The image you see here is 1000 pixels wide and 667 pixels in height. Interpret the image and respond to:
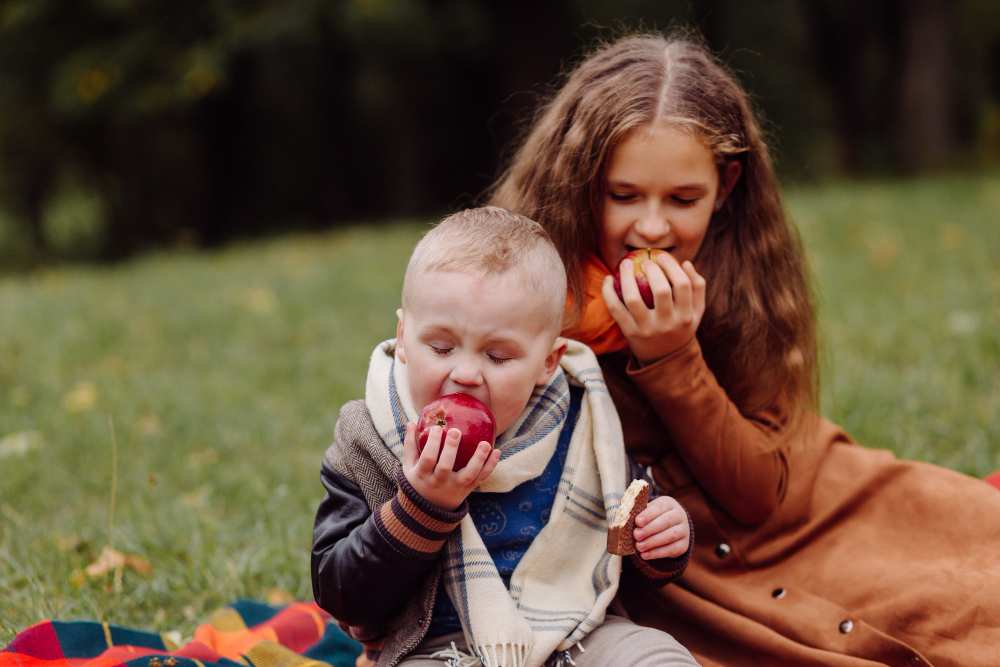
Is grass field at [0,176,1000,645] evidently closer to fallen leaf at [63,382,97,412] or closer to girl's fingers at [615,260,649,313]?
fallen leaf at [63,382,97,412]

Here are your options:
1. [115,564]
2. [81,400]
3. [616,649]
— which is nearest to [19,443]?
[81,400]

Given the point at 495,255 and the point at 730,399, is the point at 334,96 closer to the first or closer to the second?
the point at 730,399

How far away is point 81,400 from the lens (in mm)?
4059

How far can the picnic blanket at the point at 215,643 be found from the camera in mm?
1882

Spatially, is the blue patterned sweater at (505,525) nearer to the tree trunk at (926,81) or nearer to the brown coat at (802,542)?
the brown coat at (802,542)

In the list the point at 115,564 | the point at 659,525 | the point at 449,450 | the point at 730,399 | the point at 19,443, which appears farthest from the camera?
the point at 19,443

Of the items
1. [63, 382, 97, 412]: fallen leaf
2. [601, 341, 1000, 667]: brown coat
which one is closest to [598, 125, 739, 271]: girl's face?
[601, 341, 1000, 667]: brown coat

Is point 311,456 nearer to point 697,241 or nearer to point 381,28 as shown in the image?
point 697,241

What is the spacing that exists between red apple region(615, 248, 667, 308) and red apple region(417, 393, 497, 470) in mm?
488

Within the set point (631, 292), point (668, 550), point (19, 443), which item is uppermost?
point (631, 292)

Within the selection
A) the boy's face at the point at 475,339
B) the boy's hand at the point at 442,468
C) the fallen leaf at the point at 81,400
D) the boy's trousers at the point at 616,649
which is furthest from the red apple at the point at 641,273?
the fallen leaf at the point at 81,400

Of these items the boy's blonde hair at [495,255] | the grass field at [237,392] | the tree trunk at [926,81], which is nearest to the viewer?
the boy's blonde hair at [495,255]

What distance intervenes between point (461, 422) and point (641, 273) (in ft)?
1.91

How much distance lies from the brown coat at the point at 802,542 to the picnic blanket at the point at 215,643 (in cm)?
81
